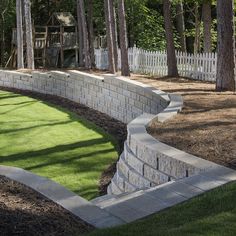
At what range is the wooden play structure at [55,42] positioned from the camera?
1161 inches

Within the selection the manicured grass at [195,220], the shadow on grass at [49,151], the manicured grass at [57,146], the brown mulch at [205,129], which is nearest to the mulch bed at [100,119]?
the manicured grass at [57,146]

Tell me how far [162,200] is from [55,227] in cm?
103

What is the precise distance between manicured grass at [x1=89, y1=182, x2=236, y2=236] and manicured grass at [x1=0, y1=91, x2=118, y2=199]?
316 centimetres

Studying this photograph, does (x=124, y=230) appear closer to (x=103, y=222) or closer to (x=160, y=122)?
(x=103, y=222)

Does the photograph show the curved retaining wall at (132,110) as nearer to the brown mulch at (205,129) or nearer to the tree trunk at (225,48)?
the brown mulch at (205,129)

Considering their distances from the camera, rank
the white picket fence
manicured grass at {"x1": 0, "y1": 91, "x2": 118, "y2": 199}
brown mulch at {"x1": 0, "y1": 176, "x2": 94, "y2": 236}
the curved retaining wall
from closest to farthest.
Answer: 1. brown mulch at {"x1": 0, "y1": 176, "x2": 94, "y2": 236}
2. the curved retaining wall
3. manicured grass at {"x1": 0, "y1": 91, "x2": 118, "y2": 199}
4. the white picket fence

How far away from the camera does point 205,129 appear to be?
7.51 metres

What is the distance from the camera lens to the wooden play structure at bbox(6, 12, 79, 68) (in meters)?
29.5

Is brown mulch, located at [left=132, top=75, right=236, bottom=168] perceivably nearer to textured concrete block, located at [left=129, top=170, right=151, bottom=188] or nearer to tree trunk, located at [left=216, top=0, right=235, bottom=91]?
textured concrete block, located at [left=129, top=170, right=151, bottom=188]

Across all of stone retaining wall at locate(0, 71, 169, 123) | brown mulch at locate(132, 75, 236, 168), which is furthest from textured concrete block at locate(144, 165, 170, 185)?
stone retaining wall at locate(0, 71, 169, 123)

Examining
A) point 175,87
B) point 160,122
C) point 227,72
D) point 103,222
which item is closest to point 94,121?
point 175,87

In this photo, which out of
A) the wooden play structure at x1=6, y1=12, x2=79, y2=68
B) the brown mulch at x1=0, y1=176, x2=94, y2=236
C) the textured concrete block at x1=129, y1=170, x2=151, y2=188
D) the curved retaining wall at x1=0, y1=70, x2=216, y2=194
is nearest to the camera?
the brown mulch at x1=0, y1=176, x2=94, y2=236

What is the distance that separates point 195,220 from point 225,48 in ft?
29.3

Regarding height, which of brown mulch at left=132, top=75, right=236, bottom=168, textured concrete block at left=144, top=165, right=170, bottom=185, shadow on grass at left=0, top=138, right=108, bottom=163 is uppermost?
brown mulch at left=132, top=75, right=236, bottom=168
